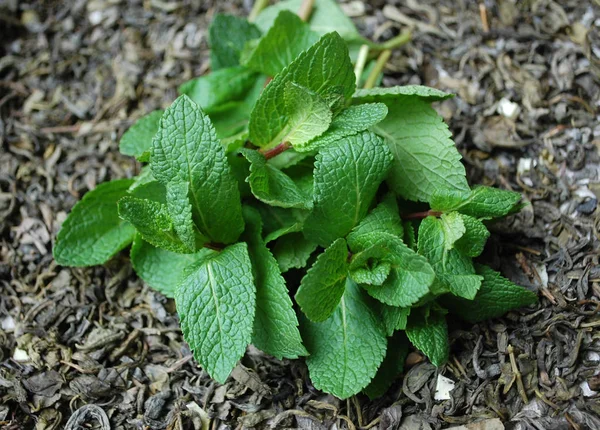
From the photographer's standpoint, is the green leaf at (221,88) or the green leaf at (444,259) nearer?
the green leaf at (444,259)

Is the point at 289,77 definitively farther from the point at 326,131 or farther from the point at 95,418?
the point at 95,418

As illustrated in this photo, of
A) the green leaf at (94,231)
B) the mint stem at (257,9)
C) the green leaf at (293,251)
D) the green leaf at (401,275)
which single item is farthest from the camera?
the mint stem at (257,9)

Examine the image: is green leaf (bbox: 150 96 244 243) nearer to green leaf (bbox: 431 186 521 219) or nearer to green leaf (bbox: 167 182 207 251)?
green leaf (bbox: 167 182 207 251)

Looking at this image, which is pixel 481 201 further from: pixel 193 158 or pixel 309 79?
pixel 193 158

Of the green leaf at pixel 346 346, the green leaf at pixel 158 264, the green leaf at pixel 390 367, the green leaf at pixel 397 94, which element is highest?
the green leaf at pixel 397 94

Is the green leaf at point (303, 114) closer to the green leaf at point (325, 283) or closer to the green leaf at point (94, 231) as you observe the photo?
the green leaf at point (325, 283)

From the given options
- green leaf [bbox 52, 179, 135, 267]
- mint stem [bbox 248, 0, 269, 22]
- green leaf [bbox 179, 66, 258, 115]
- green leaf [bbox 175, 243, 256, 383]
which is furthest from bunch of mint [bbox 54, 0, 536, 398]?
mint stem [bbox 248, 0, 269, 22]

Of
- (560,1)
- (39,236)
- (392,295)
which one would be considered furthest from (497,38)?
(39,236)

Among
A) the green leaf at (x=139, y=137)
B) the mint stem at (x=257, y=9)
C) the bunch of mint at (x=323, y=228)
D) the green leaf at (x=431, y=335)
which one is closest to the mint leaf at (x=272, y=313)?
the bunch of mint at (x=323, y=228)
